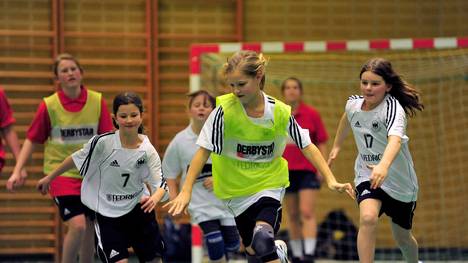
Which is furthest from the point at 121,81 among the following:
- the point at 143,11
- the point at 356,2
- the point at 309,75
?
the point at 356,2

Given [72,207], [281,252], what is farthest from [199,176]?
[281,252]

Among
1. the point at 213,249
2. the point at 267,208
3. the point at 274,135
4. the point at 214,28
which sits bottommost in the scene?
the point at 213,249

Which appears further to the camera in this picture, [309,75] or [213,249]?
[309,75]

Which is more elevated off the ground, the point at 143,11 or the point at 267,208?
the point at 143,11

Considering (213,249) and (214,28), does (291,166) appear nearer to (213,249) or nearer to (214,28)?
(213,249)

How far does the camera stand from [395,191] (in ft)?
22.3

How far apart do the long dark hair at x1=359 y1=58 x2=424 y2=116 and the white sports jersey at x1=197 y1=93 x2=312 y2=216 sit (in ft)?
2.52

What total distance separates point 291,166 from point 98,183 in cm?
304

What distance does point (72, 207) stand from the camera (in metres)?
7.48

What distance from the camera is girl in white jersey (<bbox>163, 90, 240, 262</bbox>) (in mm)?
7887

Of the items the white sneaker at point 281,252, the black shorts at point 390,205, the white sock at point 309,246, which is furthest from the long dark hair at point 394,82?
the white sock at point 309,246

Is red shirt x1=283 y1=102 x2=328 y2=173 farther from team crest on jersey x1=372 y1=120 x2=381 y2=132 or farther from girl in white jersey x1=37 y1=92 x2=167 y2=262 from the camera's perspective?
girl in white jersey x1=37 y1=92 x2=167 y2=262

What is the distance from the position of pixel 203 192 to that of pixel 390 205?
1.76 meters

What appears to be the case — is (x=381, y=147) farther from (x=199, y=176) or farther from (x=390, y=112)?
(x=199, y=176)
